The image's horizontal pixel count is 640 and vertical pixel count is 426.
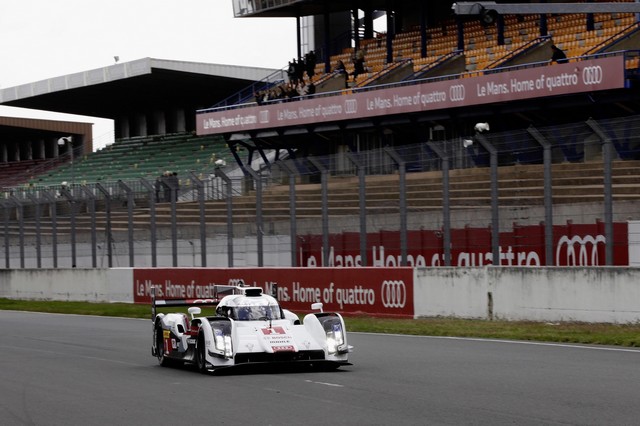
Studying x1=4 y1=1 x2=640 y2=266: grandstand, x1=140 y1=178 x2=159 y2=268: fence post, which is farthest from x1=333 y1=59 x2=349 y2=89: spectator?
x1=140 y1=178 x2=159 y2=268: fence post

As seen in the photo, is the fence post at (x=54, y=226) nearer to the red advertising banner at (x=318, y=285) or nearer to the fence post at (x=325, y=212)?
the red advertising banner at (x=318, y=285)

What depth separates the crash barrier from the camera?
19.0 meters

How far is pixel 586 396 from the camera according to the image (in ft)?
34.5

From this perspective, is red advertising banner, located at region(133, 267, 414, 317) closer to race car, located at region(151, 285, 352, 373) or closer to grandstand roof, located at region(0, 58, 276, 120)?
race car, located at region(151, 285, 352, 373)

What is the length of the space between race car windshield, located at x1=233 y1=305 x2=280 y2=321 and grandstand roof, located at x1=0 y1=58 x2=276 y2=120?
45915 millimetres

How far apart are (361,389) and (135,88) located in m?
54.8

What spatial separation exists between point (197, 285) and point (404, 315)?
7.65 meters

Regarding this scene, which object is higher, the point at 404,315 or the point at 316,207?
the point at 316,207

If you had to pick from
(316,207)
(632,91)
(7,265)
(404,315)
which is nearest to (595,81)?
(632,91)

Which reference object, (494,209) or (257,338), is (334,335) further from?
(494,209)

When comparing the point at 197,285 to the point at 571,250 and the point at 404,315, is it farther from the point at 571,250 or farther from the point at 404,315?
the point at 571,250

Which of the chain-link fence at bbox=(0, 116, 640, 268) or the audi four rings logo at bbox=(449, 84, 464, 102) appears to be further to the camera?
the audi four rings logo at bbox=(449, 84, 464, 102)

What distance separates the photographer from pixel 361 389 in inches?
454

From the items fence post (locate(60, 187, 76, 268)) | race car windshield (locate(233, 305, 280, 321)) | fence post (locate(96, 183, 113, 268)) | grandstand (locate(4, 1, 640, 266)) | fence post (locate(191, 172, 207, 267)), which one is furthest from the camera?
fence post (locate(60, 187, 76, 268))
